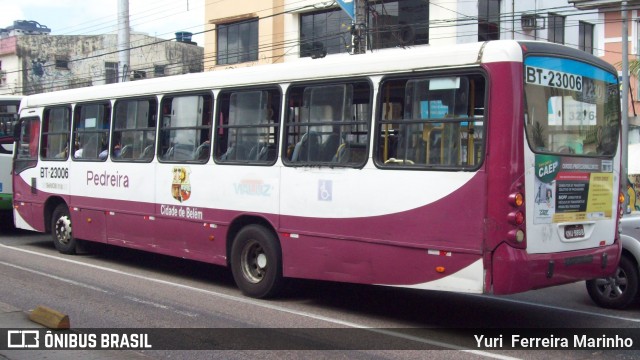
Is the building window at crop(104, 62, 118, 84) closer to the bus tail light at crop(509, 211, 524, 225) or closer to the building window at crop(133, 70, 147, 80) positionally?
the building window at crop(133, 70, 147, 80)

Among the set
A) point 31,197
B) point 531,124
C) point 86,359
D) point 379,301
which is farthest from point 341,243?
point 31,197

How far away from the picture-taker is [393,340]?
721 cm

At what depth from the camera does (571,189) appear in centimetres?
743

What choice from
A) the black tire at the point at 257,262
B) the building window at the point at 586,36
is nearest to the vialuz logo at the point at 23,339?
the black tire at the point at 257,262

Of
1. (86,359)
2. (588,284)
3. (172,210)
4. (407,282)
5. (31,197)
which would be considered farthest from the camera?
(31,197)

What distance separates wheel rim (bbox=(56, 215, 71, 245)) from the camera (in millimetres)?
13219

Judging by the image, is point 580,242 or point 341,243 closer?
point 580,242

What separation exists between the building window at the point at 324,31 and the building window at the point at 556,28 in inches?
308

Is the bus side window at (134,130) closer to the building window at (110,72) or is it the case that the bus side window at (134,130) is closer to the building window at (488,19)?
the building window at (488,19)

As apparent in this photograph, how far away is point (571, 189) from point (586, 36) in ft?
79.1

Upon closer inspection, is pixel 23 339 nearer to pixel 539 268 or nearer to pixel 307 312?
pixel 307 312

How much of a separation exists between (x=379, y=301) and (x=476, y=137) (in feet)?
10.7

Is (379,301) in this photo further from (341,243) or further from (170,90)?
(170,90)

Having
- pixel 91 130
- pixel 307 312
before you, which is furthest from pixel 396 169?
pixel 91 130
